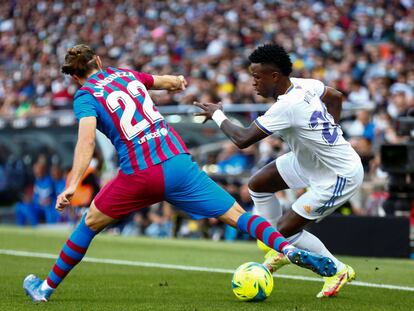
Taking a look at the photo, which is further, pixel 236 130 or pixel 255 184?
pixel 255 184

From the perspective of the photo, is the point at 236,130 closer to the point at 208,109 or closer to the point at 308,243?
the point at 208,109

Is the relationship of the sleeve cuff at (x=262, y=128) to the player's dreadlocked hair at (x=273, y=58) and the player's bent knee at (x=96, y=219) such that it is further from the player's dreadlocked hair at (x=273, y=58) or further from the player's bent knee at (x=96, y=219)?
the player's bent knee at (x=96, y=219)

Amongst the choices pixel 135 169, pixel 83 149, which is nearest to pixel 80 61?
pixel 83 149

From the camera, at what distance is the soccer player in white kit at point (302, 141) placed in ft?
24.0

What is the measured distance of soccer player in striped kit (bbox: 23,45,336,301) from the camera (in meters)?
6.96

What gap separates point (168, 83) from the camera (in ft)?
25.1

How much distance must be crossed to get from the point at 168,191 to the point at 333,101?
6.17 feet

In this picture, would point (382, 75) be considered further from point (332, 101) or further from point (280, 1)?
point (332, 101)

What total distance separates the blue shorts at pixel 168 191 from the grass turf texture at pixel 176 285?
738mm

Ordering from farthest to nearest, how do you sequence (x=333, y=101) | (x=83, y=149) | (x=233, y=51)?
(x=233, y=51) → (x=333, y=101) → (x=83, y=149)

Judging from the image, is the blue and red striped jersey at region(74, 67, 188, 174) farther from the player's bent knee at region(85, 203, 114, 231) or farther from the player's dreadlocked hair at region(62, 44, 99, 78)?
the player's bent knee at region(85, 203, 114, 231)

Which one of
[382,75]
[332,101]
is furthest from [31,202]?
[332,101]

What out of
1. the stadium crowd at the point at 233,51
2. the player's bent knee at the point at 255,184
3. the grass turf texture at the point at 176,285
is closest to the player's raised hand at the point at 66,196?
the grass turf texture at the point at 176,285

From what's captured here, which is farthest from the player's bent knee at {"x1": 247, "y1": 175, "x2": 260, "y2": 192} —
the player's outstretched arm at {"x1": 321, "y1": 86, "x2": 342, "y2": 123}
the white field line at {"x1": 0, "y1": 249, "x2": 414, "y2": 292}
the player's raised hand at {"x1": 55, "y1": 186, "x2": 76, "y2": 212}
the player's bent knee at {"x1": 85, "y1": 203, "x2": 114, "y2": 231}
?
the player's raised hand at {"x1": 55, "y1": 186, "x2": 76, "y2": 212}
